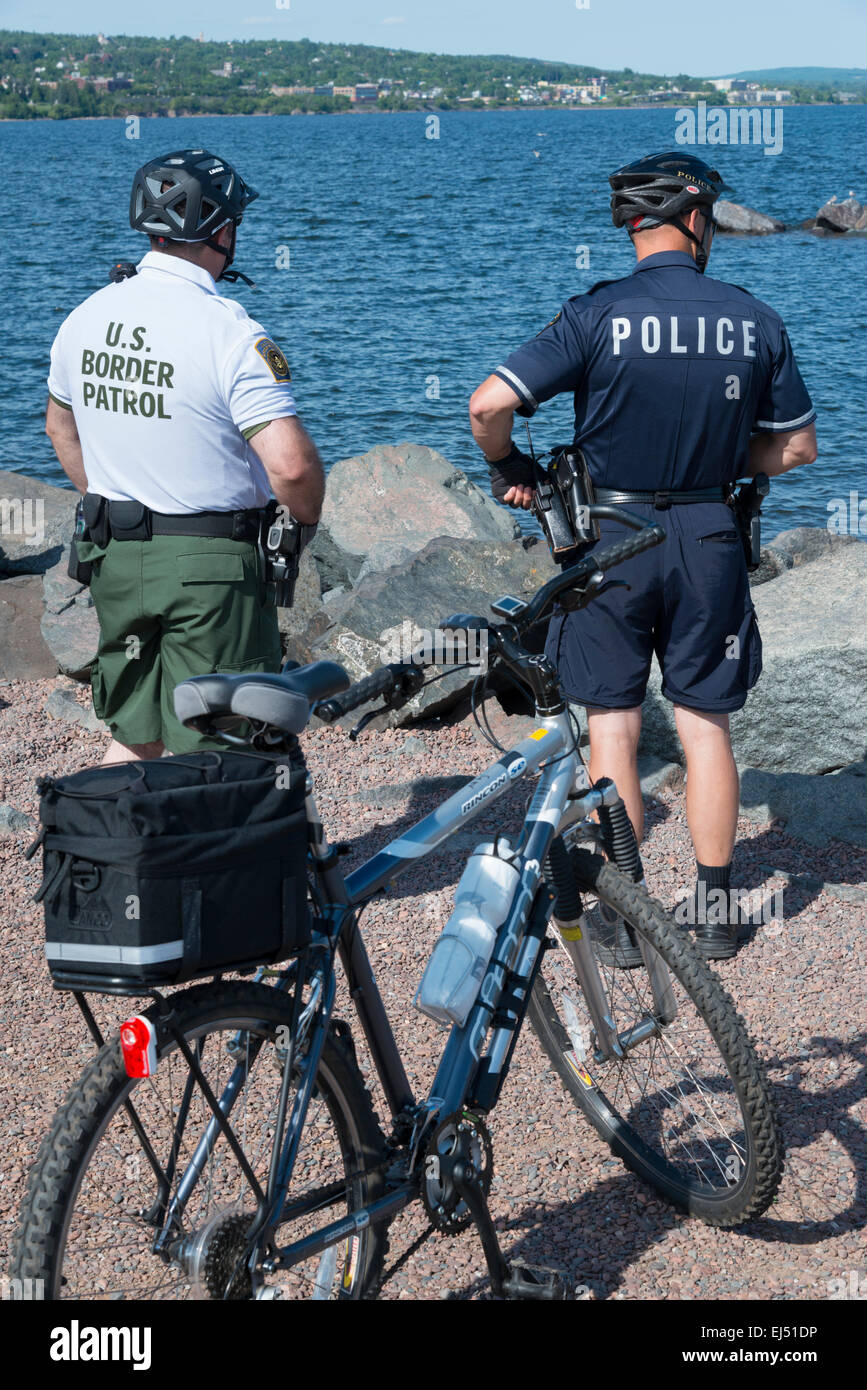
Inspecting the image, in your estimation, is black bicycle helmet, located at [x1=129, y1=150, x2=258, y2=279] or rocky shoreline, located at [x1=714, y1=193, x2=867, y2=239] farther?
rocky shoreline, located at [x1=714, y1=193, x2=867, y2=239]

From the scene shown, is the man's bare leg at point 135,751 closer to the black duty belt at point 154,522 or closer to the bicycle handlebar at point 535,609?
the black duty belt at point 154,522

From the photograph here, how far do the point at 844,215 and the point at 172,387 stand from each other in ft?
151

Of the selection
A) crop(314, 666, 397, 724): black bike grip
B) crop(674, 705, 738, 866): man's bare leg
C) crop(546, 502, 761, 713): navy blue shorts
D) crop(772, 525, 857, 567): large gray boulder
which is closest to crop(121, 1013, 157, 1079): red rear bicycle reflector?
crop(314, 666, 397, 724): black bike grip

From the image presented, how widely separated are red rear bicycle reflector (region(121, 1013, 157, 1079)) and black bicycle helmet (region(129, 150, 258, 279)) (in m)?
2.24

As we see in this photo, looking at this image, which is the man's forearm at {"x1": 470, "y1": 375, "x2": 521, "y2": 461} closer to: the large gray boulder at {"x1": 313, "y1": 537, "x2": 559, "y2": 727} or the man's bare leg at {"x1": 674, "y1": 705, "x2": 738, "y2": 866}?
the man's bare leg at {"x1": 674, "y1": 705, "x2": 738, "y2": 866}

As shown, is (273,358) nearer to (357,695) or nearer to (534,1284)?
(357,695)

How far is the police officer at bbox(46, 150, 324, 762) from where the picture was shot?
347 cm

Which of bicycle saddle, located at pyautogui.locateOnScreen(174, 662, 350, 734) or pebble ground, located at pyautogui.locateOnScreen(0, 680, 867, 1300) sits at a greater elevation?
bicycle saddle, located at pyautogui.locateOnScreen(174, 662, 350, 734)

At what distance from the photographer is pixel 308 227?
47.2 meters

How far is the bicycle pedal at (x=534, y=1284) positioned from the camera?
2.78 metres

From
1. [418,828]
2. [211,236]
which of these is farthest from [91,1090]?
[211,236]

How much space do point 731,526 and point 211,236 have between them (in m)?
1.78

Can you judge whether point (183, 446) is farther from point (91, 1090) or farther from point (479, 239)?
point (479, 239)

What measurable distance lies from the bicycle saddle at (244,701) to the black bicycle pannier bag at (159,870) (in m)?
0.10
